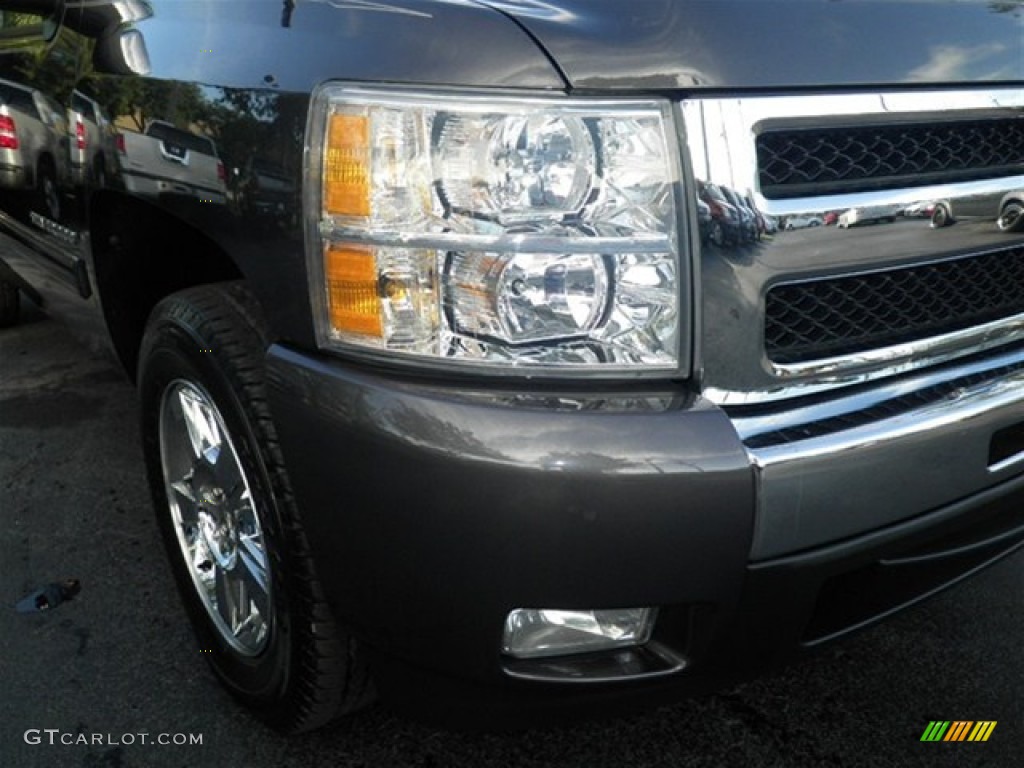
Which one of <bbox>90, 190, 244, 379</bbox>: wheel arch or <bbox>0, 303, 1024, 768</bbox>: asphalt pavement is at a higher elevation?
<bbox>90, 190, 244, 379</bbox>: wheel arch

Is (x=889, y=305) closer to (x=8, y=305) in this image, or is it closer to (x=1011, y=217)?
(x=1011, y=217)

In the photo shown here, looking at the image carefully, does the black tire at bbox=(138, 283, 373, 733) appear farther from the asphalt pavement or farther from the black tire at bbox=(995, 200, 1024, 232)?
the black tire at bbox=(995, 200, 1024, 232)

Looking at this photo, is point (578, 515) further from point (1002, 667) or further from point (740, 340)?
point (1002, 667)

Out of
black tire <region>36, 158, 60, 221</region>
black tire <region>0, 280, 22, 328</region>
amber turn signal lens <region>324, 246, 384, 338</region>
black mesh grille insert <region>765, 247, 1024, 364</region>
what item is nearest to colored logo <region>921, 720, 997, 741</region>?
black mesh grille insert <region>765, 247, 1024, 364</region>

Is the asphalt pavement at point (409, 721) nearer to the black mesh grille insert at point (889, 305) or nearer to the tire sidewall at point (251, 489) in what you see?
the tire sidewall at point (251, 489)

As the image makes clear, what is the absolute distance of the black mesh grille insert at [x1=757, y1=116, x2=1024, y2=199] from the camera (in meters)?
1.51

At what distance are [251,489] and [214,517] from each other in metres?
0.49

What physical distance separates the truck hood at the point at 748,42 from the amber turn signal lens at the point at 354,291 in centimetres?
40

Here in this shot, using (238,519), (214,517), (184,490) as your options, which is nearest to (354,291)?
(238,519)

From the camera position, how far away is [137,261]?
93.9 inches

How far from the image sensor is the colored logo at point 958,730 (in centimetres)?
216

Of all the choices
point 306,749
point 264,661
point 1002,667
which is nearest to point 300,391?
point 264,661

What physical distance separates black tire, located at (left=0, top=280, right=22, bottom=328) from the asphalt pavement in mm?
2067

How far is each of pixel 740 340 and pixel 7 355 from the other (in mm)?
3898
